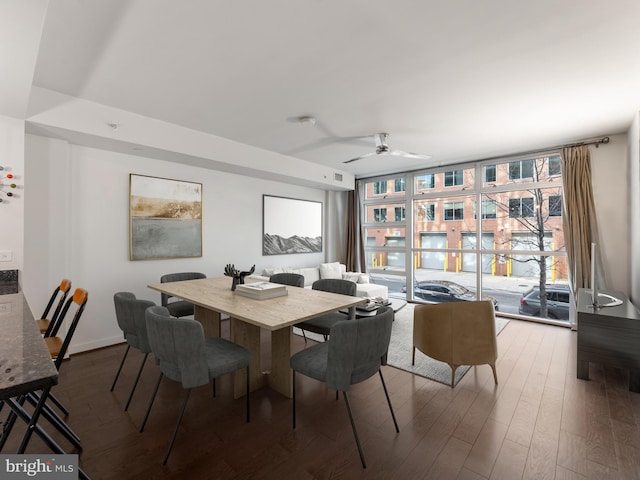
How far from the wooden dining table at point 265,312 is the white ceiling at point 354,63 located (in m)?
1.88

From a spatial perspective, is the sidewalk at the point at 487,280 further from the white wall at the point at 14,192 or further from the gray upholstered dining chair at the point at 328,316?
the white wall at the point at 14,192

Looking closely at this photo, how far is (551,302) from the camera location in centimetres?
459

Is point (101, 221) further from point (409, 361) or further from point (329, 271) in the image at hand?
point (409, 361)

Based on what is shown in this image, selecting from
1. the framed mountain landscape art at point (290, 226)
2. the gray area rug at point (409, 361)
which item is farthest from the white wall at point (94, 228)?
the gray area rug at point (409, 361)

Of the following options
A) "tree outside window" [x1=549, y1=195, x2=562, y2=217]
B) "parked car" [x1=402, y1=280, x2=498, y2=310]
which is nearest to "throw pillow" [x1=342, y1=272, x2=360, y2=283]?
"parked car" [x1=402, y1=280, x2=498, y2=310]

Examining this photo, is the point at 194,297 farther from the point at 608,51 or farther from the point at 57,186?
the point at 608,51

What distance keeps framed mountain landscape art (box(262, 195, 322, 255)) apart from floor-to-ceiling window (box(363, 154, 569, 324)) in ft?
4.37

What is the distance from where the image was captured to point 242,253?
493 cm

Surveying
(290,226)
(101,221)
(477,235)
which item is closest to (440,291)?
(477,235)

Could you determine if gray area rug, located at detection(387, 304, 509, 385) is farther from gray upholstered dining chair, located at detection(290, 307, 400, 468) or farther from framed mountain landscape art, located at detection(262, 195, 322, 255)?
framed mountain landscape art, located at detection(262, 195, 322, 255)

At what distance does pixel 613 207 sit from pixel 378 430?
172 inches

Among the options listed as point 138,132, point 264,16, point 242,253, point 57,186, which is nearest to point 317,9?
point 264,16

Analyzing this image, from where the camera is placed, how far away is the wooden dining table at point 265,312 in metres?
2.10

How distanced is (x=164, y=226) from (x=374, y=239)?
420 centimetres
